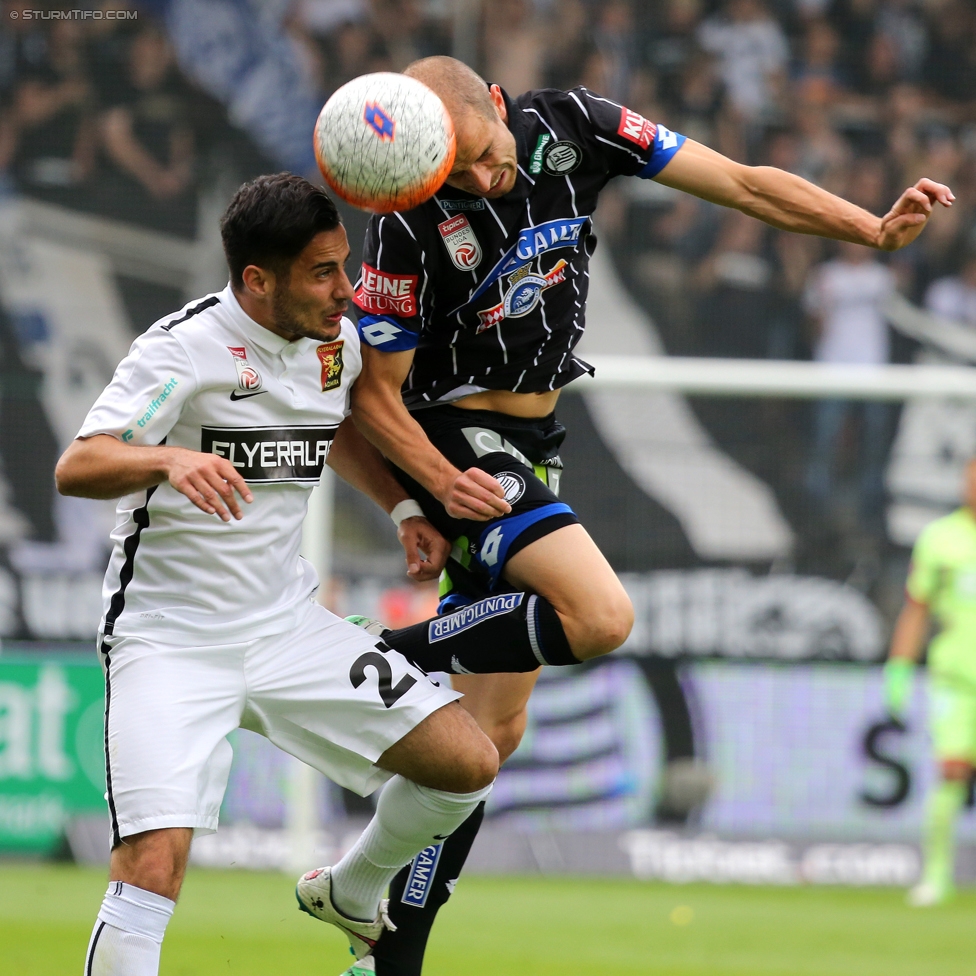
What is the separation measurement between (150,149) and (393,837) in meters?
9.26

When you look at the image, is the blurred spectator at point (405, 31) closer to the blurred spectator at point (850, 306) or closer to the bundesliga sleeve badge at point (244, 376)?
the blurred spectator at point (850, 306)

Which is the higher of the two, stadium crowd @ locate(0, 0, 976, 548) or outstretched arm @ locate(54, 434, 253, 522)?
stadium crowd @ locate(0, 0, 976, 548)

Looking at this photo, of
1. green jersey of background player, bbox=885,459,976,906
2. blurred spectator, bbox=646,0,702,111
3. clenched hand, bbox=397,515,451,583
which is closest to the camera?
clenched hand, bbox=397,515,451,583

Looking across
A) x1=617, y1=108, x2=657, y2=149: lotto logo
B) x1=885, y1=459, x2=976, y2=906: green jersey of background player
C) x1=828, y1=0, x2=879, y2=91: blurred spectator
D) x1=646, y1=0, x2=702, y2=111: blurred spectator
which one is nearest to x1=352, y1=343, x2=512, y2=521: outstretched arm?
x1=617, y1=108, x2=657, y2=149: lotto logo

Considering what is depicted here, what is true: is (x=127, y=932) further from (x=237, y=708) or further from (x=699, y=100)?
(x=699, y=100)

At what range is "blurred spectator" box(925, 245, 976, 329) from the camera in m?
12.7

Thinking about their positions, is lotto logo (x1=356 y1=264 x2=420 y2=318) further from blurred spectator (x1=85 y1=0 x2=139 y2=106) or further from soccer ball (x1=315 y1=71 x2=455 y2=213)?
blurred spectator (x1=85 y1=0 x2=139 y2=106)

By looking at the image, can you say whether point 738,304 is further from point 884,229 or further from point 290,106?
point 884,229

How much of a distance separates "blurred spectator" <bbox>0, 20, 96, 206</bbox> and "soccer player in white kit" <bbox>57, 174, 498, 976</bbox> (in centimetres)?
891

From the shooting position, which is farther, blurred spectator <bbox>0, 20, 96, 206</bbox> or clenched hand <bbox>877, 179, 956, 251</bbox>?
blurred spectator <bbox>0, 20, 96, 206</bbox>

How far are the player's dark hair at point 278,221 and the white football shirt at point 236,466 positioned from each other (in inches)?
7.1

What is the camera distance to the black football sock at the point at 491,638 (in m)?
4.52

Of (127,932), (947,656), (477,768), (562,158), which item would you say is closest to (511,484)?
(477,768)

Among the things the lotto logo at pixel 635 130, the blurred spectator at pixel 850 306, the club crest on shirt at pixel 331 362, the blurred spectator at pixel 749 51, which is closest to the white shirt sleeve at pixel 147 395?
the club crest on shirt at pixel 331 362
